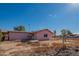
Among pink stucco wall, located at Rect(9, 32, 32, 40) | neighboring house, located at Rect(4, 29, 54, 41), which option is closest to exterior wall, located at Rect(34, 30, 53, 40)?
neighboring house, located at Rect(4, 29, 54, 41)

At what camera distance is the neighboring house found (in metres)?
6.26

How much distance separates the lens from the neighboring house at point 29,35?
626cm

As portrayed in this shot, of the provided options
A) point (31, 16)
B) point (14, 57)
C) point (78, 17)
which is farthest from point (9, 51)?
point (78, 17)

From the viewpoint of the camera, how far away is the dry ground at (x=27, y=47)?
6273mm

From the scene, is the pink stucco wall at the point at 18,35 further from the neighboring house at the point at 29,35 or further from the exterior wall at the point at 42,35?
the exterior wall at the point at 42,35

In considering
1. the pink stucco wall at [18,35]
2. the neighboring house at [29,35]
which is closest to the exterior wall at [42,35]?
the neighboring house at [29,35]

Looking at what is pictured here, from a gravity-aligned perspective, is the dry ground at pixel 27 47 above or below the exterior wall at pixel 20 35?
below

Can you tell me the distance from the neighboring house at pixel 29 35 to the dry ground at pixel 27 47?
0.17 ft

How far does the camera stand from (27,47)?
20.6ft

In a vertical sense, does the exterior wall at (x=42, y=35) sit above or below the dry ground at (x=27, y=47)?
above

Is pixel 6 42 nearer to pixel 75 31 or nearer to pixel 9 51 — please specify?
pixel 9 51

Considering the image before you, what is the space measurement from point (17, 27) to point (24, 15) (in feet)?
0.53

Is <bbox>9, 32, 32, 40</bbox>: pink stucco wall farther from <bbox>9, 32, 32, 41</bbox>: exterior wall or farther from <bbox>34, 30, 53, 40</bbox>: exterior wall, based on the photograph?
<bbox>34, 30, 53, 40</bbox>: exterior wall

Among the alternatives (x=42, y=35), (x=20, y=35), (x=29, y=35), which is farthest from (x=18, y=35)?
(x=42, y=35)
